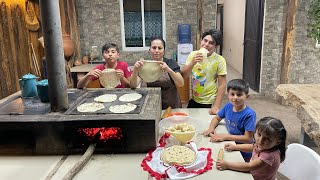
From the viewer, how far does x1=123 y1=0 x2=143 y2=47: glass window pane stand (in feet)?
19.3

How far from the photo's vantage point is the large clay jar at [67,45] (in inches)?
204

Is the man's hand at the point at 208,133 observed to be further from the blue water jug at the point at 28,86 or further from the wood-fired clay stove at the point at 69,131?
the blue water jug at the point at 28,86

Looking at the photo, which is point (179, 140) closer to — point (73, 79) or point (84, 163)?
point (84, 163)

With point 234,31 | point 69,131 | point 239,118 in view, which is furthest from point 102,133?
point 234,31

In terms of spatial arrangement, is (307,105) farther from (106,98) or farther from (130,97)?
(106,98)

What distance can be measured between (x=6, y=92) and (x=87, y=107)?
338 cm

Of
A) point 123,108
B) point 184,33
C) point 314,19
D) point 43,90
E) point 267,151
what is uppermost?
point 314,19

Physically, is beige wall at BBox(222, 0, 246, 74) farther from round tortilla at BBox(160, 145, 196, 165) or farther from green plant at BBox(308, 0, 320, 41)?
round tortilla at BBox(160, 145, 196, 165)

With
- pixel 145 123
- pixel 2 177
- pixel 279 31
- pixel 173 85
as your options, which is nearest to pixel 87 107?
pixel 145 123

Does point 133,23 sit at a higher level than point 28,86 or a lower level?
higher

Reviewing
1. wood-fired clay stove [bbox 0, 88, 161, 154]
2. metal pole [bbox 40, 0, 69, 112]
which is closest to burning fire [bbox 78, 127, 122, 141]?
wood-fired clay stove [bbox 0, 88, 161, 154]

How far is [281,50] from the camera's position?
5.65 metres

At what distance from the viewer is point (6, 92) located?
479cm

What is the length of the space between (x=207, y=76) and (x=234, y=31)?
251 inches
